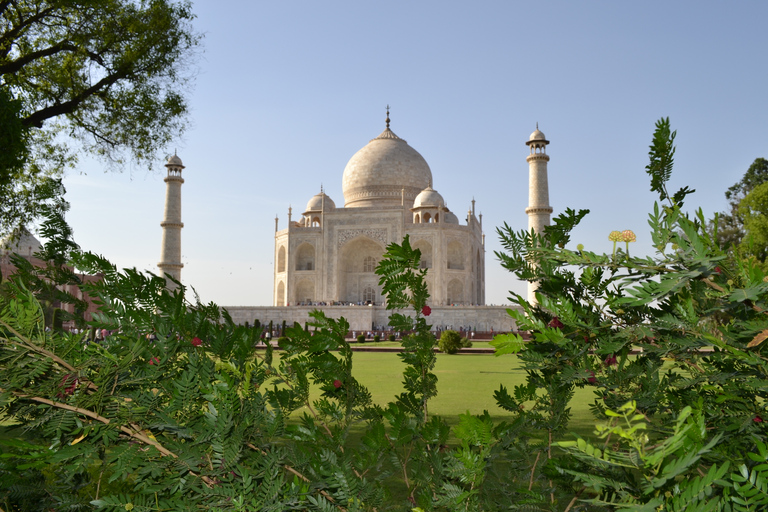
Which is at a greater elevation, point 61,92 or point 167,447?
point 61,92

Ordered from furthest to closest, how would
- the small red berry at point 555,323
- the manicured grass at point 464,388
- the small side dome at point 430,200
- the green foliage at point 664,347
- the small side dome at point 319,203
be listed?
the small side dome at point 319,203 → the small side dome at point 430,200 → the manicured grass at point 464,388 → the small red berry at point 555,323 → the green foliage at point 664,347

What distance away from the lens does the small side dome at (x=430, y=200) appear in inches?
1089

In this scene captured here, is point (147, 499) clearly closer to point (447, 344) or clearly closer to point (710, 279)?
point (710, 279)

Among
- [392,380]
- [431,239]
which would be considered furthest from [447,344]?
[431,239]

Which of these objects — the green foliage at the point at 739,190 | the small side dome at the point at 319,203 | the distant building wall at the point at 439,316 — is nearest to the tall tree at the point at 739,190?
the green foliage at the point at 739,190

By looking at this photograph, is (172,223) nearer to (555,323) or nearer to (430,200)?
(430,200)

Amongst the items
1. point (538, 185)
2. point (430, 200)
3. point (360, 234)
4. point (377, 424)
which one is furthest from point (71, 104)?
point (430, 200)

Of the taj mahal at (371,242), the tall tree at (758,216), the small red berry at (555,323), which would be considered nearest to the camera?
the small red berry at (555,323)

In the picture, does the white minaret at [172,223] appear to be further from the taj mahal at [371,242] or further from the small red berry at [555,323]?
the small red berry at [555,323]

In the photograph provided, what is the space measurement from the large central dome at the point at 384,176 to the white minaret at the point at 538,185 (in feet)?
29.0

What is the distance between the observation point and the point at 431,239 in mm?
26906

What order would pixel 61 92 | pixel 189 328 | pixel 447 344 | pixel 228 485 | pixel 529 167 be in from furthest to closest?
pixel 529 167 → pixel 447 344 → pixel 61 92 → pixel 189 328 → pixel 228 485

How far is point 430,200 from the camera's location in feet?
91.1

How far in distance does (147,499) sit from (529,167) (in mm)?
22256
